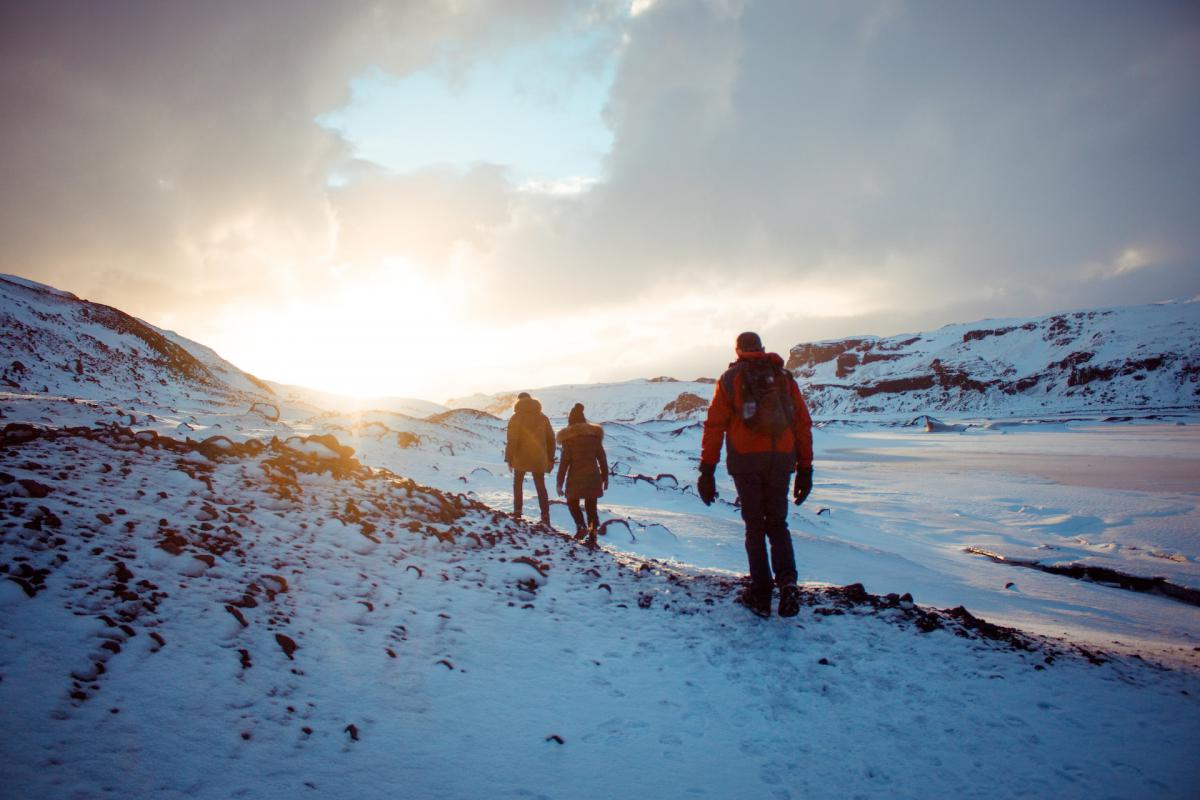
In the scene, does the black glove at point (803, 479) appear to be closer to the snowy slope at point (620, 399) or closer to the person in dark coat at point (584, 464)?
the person in dark coat at point (584, 464)

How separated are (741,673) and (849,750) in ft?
2.94

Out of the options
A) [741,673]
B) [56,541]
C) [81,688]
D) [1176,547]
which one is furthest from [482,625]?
[1176,547]

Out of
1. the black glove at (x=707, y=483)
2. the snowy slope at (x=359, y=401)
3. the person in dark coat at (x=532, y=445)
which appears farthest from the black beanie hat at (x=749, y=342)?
the snowy slope at (x=359, y=401)

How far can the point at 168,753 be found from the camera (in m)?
2.27

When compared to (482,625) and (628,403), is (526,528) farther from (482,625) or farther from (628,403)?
(628,403)

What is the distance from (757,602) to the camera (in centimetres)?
470

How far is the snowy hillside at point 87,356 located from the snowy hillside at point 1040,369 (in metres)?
107

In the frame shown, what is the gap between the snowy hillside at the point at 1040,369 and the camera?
82.7m

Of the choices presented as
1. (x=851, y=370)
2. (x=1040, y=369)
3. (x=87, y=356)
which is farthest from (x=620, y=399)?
(x=87, y=356)

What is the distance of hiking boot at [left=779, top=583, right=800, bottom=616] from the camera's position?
15.0 feet

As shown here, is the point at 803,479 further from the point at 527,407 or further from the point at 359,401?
the point at 359,401

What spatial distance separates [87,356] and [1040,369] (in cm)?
13803

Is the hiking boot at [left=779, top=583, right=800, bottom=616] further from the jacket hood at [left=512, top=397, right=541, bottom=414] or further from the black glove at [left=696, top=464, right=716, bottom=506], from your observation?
the jacket hood at [left=512, top=397, right=541, bottom=414]

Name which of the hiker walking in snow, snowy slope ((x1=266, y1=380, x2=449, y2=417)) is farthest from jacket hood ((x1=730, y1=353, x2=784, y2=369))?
snowy slope ((x1=266, y1=380, x2=449, y2=417))
